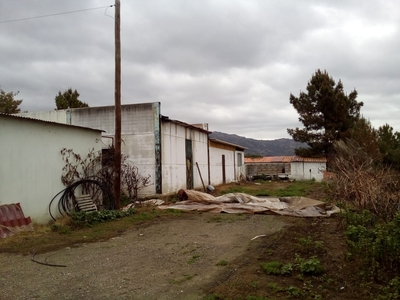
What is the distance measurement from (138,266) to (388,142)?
94.7ft

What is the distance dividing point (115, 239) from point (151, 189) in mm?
6771

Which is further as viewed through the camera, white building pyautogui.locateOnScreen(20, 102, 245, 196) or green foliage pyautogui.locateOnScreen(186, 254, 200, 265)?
white building pyautogui.locateOnScreen(20, 102, 245, 196)

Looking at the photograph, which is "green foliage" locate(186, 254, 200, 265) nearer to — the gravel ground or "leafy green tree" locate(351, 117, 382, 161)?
the gravel ground

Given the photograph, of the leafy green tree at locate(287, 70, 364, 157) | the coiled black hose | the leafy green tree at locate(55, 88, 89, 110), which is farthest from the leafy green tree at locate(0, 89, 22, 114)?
the leafy green tree at locate(287, 70, 364, 157)

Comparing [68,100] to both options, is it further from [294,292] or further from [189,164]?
[294,292]

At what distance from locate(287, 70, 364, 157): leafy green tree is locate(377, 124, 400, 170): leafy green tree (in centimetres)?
274

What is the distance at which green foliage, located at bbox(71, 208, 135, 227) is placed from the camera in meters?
9.71

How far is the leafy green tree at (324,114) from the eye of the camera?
32.7m

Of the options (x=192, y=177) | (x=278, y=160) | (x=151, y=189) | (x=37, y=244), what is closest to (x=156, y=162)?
(x=151, y=189)

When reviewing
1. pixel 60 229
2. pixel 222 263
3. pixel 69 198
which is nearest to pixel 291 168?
pixel 69 198

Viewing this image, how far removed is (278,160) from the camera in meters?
35.6

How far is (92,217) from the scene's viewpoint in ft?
33.1

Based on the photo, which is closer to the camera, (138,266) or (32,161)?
(138,266)

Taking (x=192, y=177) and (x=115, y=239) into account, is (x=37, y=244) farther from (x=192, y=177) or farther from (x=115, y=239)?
(x=192, y=177)
